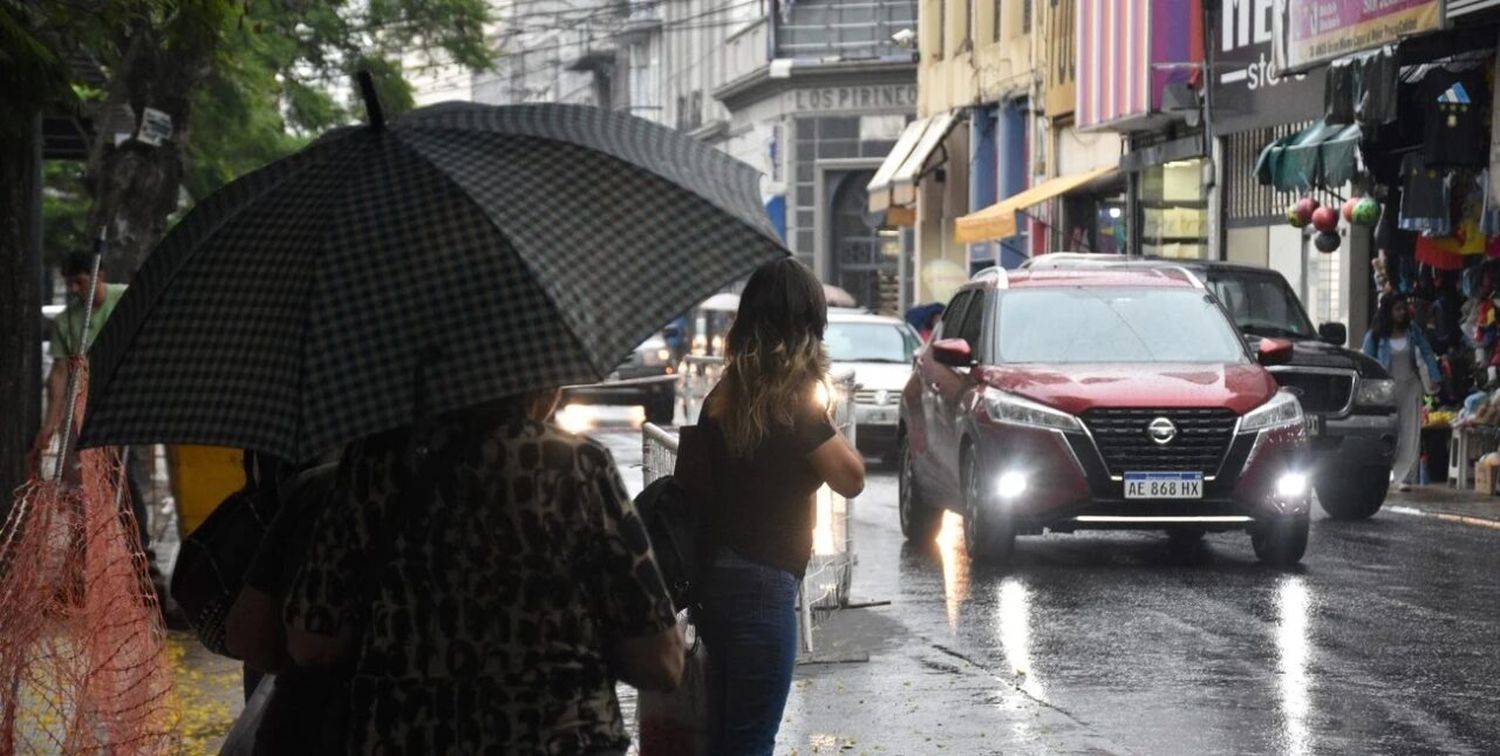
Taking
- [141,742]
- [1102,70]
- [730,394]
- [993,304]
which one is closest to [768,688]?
[730,394]

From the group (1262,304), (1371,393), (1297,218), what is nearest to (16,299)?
(1371,393)

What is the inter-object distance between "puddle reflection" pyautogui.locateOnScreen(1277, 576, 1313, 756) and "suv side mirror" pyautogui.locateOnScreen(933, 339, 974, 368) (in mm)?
2395

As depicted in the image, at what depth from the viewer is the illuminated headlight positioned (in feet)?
48.6

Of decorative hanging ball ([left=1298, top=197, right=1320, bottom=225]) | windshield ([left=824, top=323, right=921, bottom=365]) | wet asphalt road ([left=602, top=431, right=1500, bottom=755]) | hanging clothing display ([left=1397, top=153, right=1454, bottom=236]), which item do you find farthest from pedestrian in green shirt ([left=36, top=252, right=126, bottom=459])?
decorative hanging ball ([left=1298, top=197, right=1320, bottom=225])

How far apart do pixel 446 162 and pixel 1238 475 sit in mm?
10787

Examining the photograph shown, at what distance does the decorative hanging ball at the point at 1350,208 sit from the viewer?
2489cm

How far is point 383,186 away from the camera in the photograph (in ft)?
14.8

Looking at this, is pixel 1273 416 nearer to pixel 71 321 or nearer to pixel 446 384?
pixel 71 321

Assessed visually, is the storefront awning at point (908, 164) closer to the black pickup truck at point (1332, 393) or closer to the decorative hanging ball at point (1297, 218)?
the decorative hanging ball at point (1297, 218)

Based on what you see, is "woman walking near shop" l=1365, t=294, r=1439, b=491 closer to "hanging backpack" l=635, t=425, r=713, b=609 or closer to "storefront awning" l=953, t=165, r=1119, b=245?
"storefront awning" l=953, t=165, r=1119, b=245

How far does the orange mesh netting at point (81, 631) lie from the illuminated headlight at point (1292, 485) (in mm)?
7906

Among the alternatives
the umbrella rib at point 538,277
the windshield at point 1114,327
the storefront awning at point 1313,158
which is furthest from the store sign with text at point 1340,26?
the umbrella rib at point 538,277

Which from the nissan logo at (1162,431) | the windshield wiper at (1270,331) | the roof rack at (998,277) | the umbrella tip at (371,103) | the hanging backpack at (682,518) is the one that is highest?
the umbrella tip at (371,103)

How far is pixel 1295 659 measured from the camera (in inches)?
449
